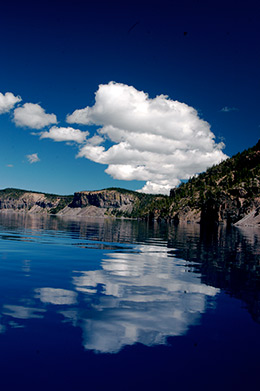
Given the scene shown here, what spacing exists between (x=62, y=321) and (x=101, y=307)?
1.68 metres

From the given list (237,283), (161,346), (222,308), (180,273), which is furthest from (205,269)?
(161,346)

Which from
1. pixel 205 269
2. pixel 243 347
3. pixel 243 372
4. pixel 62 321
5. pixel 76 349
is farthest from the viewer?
pixel 205 269

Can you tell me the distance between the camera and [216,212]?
170 m

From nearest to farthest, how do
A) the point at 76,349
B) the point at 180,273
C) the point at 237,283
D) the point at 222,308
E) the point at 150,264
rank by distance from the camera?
1. the point at 76,349
2. the point at 222,308
3. the point at 237,283
4. the point at 180,273
5. the point at 150,264

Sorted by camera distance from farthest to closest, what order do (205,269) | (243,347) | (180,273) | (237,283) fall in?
(205,269) → (180,273) → (237,283) → (243,347)

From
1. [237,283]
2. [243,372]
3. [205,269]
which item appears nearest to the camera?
[243,372]

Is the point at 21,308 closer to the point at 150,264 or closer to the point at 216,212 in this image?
the point at 150,264

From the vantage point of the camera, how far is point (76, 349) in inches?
243

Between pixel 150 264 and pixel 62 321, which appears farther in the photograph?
pixel 150 264

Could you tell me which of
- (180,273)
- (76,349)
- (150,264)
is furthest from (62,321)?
(150,264)

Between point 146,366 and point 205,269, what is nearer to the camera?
point 146,366

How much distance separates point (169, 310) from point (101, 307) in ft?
7.99

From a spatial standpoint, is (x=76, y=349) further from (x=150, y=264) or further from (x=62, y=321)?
(x=150, y=264)

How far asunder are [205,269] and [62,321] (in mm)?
11193
